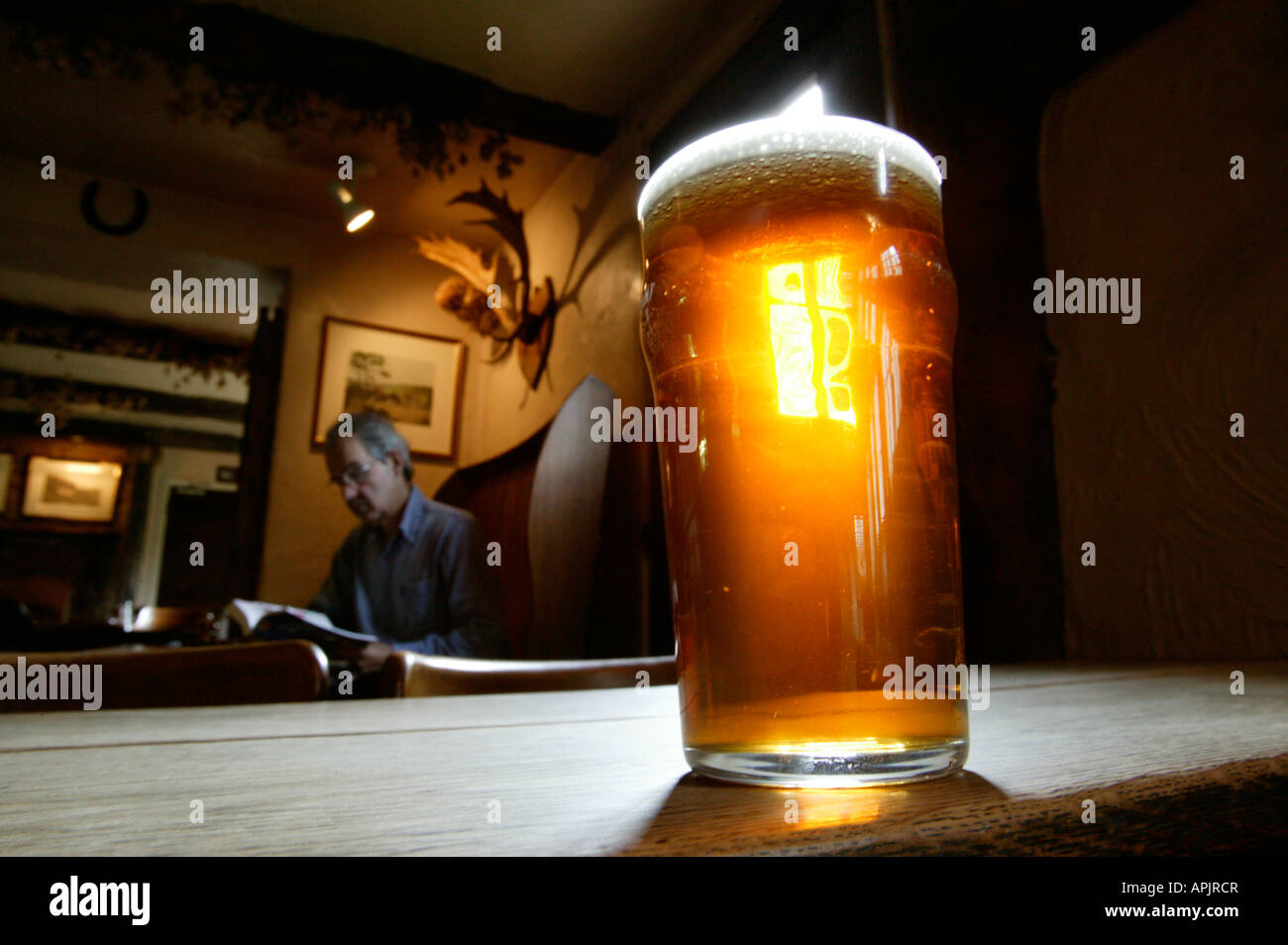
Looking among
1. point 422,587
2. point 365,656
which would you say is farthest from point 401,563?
point 365,656

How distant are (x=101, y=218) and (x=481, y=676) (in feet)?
12.8

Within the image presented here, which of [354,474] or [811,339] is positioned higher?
[354,474]

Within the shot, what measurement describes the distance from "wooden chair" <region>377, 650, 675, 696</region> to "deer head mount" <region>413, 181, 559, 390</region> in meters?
2.52

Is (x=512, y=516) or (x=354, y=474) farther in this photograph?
(x=512, y=516)

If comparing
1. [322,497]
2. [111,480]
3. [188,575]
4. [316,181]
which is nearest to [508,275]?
[316,181]

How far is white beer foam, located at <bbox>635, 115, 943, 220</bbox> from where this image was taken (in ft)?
0.92

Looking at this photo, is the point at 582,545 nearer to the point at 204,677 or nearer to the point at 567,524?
the point at 567,524

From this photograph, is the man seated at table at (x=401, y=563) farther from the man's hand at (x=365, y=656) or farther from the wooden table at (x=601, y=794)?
the wooden table at (x=601, y=794)

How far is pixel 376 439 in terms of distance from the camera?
2.49m

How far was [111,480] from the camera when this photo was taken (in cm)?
1036

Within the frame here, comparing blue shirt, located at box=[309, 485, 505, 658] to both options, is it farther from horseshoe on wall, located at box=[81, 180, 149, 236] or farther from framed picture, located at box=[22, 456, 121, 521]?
framed picture, located at box=[22, 456, 121, 521]

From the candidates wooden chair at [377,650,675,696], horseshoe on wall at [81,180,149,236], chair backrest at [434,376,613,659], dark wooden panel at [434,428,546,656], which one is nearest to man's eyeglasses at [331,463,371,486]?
dark wooden panel at [434,428,546,656]

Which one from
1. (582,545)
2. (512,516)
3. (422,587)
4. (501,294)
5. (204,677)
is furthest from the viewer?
(501,294)

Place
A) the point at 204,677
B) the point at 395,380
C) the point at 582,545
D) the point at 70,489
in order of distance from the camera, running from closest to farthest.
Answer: the point at 204,677 → the point at 582,545 → the point at 395,380 → the point at 70,489
